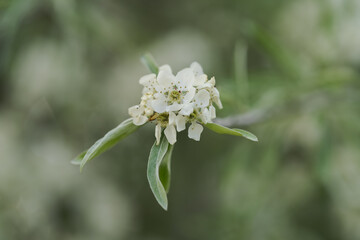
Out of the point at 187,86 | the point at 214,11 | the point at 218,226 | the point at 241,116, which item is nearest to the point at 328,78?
the point at 241,116

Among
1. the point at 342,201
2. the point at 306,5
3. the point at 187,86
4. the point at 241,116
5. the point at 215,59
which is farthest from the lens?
the point at 215,59

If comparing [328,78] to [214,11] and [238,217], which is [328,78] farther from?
[214,11]

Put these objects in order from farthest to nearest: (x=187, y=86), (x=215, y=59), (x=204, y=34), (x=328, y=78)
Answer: (x=204, y=34) → (x=215, y=59) → (x=328, y=78) → (x=187, y=86)

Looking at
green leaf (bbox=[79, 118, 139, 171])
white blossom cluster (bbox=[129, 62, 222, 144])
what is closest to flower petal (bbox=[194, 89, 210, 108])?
white blossom cluster (bbox=[129, 62, 222, 144])

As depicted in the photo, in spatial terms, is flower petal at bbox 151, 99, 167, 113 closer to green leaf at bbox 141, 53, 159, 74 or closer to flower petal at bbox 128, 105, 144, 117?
flower petal at bbox 128, 105, 144, 117

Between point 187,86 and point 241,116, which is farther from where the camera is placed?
point 241,116

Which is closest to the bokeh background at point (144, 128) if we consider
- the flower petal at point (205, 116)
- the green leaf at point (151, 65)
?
the green leaf at point (151, 65)

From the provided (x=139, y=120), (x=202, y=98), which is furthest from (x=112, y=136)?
(x=202, y=98)
